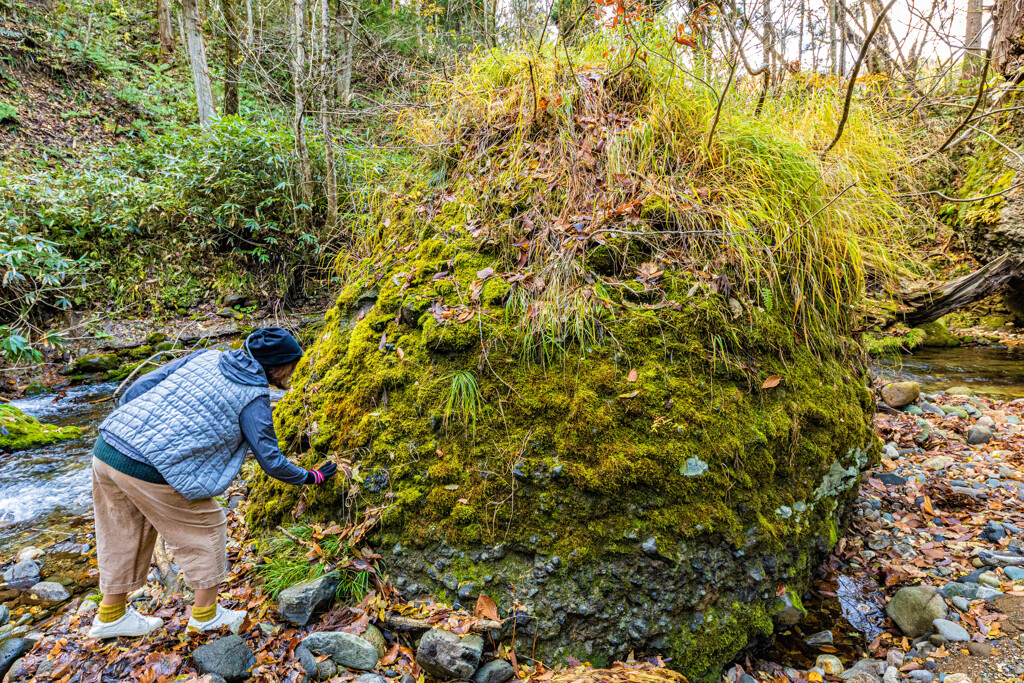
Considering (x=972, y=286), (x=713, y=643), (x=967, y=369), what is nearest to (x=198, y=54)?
(x=713, y=643)

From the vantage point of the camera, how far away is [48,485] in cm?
456

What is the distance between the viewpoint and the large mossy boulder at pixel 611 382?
2.76m

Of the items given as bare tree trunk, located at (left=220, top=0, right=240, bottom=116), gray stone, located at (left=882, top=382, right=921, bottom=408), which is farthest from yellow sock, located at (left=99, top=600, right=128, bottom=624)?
bare tree trunk, located at (left=220, top=0, right=240, bottom=116)

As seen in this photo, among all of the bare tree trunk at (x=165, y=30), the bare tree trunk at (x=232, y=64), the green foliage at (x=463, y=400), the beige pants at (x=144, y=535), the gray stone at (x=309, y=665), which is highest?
the bare tree trunk at (x=165, y=30)

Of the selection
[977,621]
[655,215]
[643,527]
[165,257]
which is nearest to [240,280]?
[165,257]

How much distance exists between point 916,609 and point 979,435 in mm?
3017

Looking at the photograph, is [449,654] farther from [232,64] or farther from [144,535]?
[232,64]

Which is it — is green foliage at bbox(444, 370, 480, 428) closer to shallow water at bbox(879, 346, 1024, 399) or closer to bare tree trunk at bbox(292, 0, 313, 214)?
bare tree trunk at bbox(292, 0, 313, 214)

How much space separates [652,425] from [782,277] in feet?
4.85

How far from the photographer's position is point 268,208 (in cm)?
873

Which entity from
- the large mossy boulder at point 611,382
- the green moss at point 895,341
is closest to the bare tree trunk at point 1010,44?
the large mossy boulder at point 611,382

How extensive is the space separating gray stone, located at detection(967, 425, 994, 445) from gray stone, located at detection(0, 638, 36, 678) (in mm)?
7570

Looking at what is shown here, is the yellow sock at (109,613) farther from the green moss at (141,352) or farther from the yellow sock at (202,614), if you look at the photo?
the green moss at (141,352)

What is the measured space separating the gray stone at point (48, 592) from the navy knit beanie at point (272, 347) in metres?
2.17
